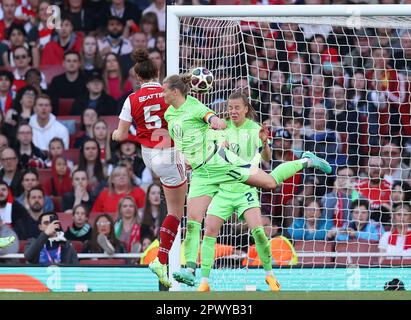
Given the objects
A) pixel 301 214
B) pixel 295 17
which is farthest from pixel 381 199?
pixel 295 17

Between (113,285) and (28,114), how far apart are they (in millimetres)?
5043

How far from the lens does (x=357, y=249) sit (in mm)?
12828

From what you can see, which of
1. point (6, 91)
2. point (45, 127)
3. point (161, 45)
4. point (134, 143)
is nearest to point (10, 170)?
point (45, 127)

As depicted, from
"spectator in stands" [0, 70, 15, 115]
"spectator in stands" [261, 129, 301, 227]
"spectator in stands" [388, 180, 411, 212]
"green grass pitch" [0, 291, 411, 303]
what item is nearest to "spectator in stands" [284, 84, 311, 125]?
"spectator in stands" [261, 129, 301, 227]

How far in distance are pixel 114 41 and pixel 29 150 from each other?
2186 millimetres

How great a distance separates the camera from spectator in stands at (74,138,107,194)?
14.9m

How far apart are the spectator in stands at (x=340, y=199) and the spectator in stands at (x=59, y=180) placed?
13.4ft

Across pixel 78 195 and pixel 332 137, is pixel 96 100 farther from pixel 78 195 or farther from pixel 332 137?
pixel 332 137

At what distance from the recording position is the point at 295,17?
10.6 metres

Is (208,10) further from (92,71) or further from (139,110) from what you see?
(92,71)

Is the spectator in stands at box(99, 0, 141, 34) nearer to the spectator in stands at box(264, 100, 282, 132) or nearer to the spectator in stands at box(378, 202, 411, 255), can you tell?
the spectator in stands at box(264, 100, 282, 132)

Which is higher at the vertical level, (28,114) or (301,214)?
(28,114)

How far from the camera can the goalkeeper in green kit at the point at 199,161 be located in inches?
380

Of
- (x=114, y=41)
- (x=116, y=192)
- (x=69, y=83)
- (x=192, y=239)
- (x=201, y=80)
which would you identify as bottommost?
(x=116, y=192)
